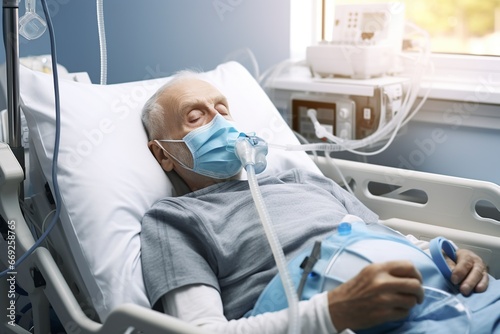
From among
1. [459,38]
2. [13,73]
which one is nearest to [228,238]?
[13,73]

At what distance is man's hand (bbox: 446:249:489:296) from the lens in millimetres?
1456

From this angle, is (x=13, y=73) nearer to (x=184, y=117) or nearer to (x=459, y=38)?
(x=184, y=117)

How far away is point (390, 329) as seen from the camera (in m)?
1.32

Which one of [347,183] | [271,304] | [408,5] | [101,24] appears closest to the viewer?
[271,304]

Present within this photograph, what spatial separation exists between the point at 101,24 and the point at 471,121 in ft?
3.99

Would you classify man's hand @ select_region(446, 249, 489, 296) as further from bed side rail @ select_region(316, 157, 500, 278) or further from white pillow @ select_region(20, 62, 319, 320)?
white pillow @ select_region(20, 62, 319, 320)

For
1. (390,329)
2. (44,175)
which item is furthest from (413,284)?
(44,175)

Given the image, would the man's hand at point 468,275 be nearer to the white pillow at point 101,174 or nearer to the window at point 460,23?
the white pillow at point 101,174

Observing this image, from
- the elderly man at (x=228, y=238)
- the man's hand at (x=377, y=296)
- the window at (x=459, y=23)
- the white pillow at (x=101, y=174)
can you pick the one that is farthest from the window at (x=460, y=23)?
the man's hand at (x=377, y=296)

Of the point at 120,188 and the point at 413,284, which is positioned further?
the point at 120,188

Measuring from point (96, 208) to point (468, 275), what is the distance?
842mm

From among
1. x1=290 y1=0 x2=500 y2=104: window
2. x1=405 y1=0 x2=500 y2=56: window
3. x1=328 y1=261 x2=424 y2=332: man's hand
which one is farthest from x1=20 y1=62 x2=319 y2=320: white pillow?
x1=405 y1=0 x2=500 y2=56: window

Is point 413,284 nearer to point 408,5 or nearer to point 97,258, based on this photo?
point 97,258

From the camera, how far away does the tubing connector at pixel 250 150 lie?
1.54 m
